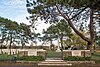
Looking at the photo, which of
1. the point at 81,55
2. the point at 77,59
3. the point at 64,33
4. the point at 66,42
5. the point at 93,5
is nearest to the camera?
the point at 93,5

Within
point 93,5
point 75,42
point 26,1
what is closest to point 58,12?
point 26,1

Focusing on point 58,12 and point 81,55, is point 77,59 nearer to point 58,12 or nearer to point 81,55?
point 81,55

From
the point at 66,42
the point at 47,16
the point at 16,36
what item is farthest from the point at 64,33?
the point at 47,16

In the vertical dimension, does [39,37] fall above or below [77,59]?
above

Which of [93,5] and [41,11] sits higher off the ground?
[41,11]

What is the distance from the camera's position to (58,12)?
33438 mm

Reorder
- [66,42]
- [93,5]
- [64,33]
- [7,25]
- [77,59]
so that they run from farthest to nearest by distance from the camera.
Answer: [66,42] → [64,33] → [7,25] → [77,59] → [93,5]

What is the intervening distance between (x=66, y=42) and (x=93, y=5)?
71341mm

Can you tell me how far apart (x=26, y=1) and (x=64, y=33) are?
45.1 meters

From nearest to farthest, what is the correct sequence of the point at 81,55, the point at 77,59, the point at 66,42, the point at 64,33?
the point at 77,59, the point at 81,55, the point at 64,33, the point at 66,42

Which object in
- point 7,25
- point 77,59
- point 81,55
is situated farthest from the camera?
point 7,25

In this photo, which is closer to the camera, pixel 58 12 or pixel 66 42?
pixel 58 12

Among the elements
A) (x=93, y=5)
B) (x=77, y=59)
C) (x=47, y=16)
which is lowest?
(x=77, y=59)

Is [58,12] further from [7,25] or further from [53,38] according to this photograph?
[53,38]
